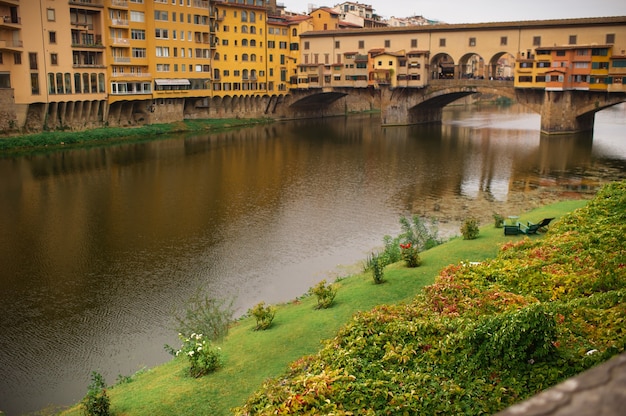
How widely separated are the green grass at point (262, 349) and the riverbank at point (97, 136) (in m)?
37.2

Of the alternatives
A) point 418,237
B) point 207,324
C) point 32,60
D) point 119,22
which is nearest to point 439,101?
point 119,22

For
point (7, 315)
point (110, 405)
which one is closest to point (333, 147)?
→ point (7, 315)

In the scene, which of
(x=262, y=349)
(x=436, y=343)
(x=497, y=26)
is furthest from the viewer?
(x=497, y=26)

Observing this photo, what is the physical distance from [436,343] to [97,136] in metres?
49.3

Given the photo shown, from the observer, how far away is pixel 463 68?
2837 inches

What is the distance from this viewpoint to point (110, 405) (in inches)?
467

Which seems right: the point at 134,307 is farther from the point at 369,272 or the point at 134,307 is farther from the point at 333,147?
the point at 333,147

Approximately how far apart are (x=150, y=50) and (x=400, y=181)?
33665 mm

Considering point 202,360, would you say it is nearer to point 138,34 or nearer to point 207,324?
point 207,324

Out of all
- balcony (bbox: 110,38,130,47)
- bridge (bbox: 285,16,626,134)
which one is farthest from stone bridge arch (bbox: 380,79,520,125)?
balcony (bbox: 110,38,130,47)

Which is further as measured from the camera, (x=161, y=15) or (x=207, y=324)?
(x=161, y=15)

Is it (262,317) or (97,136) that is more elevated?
(97,136)

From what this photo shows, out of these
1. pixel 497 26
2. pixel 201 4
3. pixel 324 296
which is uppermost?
pixel 201 4

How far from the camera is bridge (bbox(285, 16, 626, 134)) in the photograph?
→ 57.3 meters
